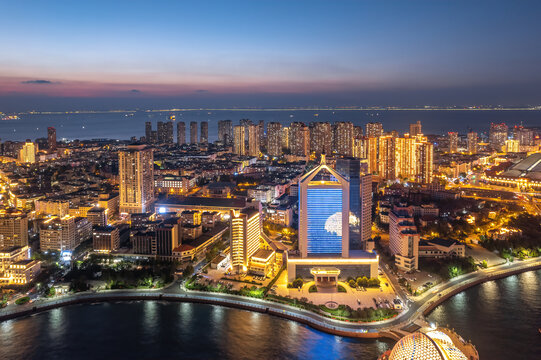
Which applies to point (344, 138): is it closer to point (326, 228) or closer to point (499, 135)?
point (499, 135)

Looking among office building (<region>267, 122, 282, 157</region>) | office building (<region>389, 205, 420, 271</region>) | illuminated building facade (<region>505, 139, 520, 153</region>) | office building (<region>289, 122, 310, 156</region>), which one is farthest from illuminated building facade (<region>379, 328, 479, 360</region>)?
illuminated building facade (<region>505, 139, 520, 153</region>)

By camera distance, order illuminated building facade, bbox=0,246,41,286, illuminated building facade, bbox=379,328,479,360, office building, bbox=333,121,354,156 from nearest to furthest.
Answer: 1. illuminated building facade, bbox=379,328,479,360
2. illuminated building facade, bbox=0,246,41,286
3. office building, bbox=333,121,354,156

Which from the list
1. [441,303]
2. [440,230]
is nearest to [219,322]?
[441,303]

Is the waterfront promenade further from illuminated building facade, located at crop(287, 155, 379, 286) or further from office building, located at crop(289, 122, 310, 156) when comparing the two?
office building, located at crop(289, 122, 310, 156)

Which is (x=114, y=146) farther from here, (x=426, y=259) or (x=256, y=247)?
(x=426, y=259)

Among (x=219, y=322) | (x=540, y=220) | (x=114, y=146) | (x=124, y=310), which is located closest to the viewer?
(x=219, y=322)
